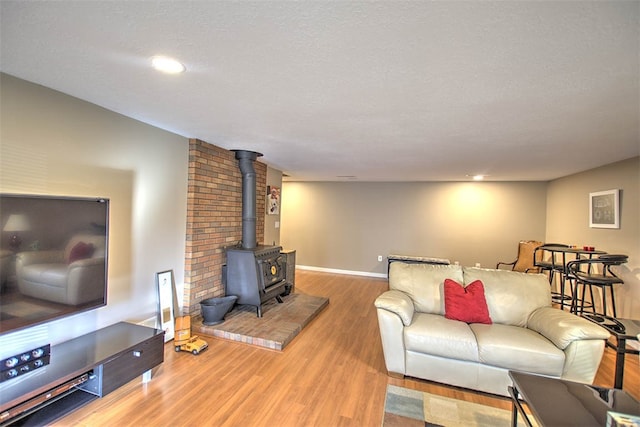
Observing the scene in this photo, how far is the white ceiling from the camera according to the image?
112cm

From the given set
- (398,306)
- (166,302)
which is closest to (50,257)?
(166,302)

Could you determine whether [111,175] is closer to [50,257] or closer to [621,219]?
[50,257]

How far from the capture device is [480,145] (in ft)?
9.87

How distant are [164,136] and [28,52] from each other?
4.68 feet

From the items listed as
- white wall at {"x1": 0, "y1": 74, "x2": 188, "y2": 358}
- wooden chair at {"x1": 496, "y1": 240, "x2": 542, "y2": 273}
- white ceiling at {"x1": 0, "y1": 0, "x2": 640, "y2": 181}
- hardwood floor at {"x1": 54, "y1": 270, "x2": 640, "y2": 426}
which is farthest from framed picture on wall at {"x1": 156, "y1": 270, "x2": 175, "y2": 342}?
wooden chair at {"x1": 496, "y1": 240, "x2": 542, "y2": 273}

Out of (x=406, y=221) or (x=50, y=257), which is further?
(x=406, y=221)

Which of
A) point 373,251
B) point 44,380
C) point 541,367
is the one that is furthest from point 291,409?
point 373,251

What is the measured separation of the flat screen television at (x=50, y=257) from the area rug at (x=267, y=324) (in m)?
1.29

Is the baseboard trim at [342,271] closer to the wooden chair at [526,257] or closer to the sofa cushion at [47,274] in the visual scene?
the wooden chair at [526,257]

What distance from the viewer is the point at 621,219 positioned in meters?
3.42

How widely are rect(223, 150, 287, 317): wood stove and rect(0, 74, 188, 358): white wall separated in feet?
2.10

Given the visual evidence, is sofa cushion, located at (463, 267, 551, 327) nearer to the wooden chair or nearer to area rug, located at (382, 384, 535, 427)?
area rug, located at (382, 384, 535, 427)

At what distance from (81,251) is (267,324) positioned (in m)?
1.98

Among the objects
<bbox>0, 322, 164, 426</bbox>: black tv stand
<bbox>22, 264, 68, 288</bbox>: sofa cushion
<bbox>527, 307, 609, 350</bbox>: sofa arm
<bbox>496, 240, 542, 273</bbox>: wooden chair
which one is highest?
<bbox>22, 264, 68, 288</bbox>: sofa cushion
